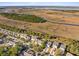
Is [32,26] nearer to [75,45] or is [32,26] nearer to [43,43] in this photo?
[43,43]

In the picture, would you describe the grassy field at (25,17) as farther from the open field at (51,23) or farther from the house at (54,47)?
the house at (54,47)

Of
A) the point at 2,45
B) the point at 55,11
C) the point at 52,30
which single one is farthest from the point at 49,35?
the point at 2,45

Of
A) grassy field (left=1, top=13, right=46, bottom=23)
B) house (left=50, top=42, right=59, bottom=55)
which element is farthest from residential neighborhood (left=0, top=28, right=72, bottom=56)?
grassy field (left=1, top=13, right=46, bottom=23)

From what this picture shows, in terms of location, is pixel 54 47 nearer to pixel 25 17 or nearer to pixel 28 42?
pixel 28 42

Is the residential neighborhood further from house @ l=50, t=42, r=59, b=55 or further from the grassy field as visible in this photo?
the grassy field

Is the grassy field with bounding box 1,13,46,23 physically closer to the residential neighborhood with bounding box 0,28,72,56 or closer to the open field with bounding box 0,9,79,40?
the open field with bounding box 0,9,79,40

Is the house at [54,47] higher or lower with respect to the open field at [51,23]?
lower

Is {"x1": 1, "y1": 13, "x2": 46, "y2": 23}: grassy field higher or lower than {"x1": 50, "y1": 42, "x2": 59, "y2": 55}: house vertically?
higher

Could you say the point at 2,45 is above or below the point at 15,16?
below

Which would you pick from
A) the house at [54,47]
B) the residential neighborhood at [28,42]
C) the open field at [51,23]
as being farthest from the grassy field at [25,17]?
the house at [54,47]
